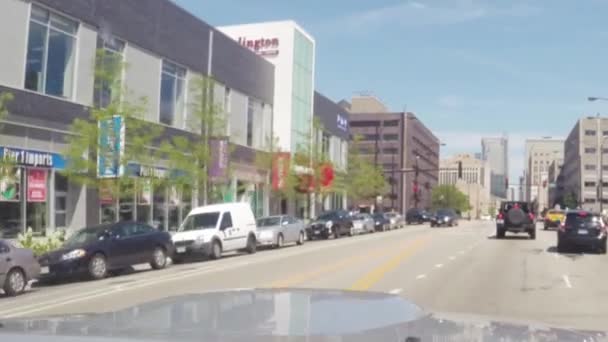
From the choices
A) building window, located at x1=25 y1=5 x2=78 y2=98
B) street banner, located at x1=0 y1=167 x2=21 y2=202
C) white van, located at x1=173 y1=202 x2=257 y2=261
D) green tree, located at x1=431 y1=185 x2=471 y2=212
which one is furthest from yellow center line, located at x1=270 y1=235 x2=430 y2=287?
green tree, located at x1=431 y1=185 x2=471 y2=212

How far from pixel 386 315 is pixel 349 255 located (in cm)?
2396

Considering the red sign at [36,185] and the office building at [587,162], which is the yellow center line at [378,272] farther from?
the office building at [587,162]

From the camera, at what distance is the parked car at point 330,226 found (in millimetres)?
44341

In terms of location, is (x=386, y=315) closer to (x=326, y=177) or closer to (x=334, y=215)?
(x=334, y=215)

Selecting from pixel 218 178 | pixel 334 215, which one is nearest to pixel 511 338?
pixel 218 178

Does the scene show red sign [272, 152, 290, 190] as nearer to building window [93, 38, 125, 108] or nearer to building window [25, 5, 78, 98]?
building window [93, 38, 125, 108]

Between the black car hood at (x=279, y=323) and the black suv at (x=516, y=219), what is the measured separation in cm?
3824

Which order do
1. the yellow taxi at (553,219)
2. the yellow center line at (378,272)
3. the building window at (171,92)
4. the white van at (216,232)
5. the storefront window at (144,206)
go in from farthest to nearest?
the yellow taxi at (553,219), the building window at (171,92), the storefront window at (144,206), the white van at (216,232), the yellow center line at (378,272)

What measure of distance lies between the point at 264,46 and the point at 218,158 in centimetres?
1869

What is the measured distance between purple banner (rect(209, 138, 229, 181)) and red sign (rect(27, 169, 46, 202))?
401 inches

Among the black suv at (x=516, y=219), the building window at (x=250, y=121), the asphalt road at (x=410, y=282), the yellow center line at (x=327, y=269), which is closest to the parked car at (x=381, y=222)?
the building window at (x=250, y=121)

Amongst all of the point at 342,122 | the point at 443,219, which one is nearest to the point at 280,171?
the point at 342,122

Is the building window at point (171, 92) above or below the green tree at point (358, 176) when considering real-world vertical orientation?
above

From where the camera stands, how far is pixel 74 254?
1983 centimetres
